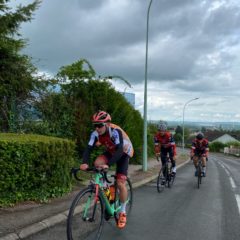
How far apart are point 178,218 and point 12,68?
7731 mm

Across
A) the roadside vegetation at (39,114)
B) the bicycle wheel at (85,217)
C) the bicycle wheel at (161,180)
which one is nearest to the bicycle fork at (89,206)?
the bicycle wheel at (85,217)

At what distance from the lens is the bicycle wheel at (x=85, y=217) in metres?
5.80

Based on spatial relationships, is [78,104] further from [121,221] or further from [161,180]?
[121,221]

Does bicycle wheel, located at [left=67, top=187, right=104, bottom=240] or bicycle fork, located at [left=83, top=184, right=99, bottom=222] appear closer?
bicycle wheel, located at [left=67, top=187, right=104, bottom=240]

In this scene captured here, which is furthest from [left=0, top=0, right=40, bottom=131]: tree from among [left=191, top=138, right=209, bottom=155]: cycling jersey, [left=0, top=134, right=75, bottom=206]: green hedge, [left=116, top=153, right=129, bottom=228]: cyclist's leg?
[left=116, top=153, right=129, bottom=228]: cyclist's leg

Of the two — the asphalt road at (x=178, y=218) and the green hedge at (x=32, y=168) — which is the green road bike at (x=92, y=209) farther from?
the green hedge at (x=32, y=168)

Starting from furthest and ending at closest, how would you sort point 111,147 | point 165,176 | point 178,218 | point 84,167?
point 165,176, point 178,218, point 111,147, point 84,167

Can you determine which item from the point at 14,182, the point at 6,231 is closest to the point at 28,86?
the point at 14,182

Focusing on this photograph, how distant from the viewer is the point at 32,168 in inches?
340

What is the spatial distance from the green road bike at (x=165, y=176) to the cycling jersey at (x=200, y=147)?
1.37m

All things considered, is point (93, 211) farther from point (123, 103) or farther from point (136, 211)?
point (123, 103)

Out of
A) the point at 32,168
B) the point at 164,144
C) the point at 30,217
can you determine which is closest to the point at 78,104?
the point at 164,144

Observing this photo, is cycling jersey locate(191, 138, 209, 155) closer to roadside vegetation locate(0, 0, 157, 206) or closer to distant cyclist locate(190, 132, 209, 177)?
distant cyclist locate(190, 132, 209, 177)

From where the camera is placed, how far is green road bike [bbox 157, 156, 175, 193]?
494 inches
